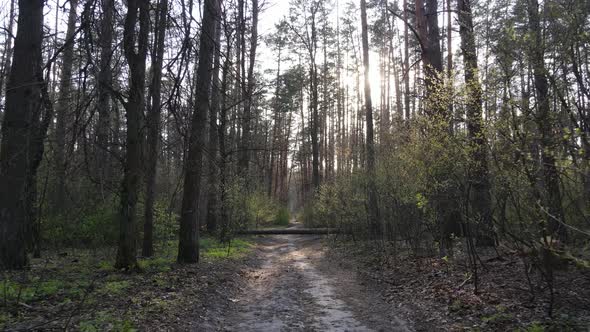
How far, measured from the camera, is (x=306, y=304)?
7.01m

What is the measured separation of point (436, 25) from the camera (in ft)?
38.9

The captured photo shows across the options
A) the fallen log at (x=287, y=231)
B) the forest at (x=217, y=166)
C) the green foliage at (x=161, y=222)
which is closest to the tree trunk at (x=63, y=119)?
the forest at (x=217, y=166)

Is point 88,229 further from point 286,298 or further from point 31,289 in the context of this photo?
point 286,298

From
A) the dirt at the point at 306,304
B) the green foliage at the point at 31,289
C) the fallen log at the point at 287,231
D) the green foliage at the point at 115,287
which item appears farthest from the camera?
the fallen log at the point at 287,231

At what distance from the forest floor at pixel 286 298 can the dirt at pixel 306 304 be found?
0.02m

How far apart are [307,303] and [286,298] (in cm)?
55

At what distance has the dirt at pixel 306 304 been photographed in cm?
573

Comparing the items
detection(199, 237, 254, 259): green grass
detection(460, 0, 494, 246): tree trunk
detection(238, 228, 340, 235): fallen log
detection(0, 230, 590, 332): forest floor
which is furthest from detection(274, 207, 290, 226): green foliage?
detection(460, 0, 494, 246): tree trunk

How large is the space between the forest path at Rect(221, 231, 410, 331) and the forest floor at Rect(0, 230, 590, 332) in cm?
2

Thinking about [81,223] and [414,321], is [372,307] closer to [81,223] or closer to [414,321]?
[414,321]

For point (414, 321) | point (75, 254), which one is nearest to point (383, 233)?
point (414, 321)

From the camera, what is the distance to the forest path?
5.75m

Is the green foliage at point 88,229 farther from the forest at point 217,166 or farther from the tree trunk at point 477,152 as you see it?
the tree trunk at point 477,152

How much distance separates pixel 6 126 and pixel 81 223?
513cm
